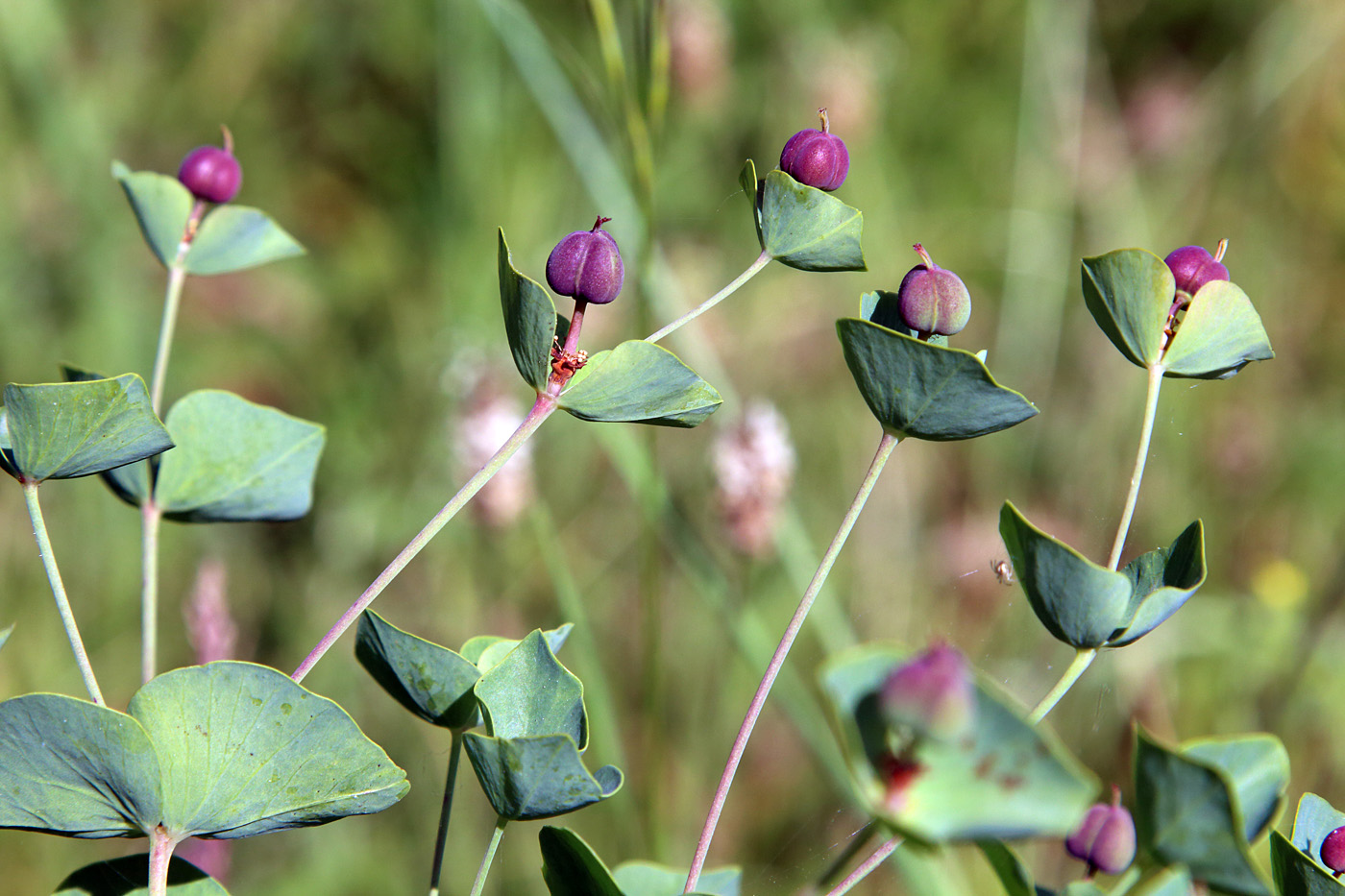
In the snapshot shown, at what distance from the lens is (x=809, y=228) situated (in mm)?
433

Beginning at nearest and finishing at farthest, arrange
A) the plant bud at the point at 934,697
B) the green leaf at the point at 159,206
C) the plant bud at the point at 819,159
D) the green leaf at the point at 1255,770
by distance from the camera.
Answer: the plant bud at the point at 934,697
the green leaf at the point at 1255,770
the plant bud at the point at 819,159
the green leaf at the point at 159,206

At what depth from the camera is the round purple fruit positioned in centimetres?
55

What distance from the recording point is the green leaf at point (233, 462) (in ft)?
1.70

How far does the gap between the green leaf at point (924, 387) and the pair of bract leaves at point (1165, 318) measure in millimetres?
69

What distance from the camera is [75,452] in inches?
14.6

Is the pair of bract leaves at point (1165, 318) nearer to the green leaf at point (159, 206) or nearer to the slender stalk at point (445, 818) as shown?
the slender stalk at point (445, 818)

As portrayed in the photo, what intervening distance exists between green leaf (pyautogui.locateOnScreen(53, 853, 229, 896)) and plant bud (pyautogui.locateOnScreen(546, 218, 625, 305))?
0.88 feet

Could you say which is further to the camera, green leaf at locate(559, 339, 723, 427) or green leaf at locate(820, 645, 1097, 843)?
green leaf at locate(559, 339, 723, 427)

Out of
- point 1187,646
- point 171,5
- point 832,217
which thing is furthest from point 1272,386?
point 171,5

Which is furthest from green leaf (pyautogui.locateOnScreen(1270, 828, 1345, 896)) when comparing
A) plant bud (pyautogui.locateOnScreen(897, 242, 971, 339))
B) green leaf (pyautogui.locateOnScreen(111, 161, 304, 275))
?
green leaf (pyautogui.locateOnScreen(111, 161, 304, 275))

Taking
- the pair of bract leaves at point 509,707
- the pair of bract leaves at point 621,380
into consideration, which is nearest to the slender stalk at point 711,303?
the pair of bract leaves at point 621,380

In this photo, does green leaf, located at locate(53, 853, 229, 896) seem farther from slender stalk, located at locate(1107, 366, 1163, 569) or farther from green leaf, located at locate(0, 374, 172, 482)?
slender stalk, located at locate(1107, 366, 1163, 569)

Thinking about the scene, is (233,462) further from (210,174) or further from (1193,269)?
(1193,269)

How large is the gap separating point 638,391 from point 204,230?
1.07ft
